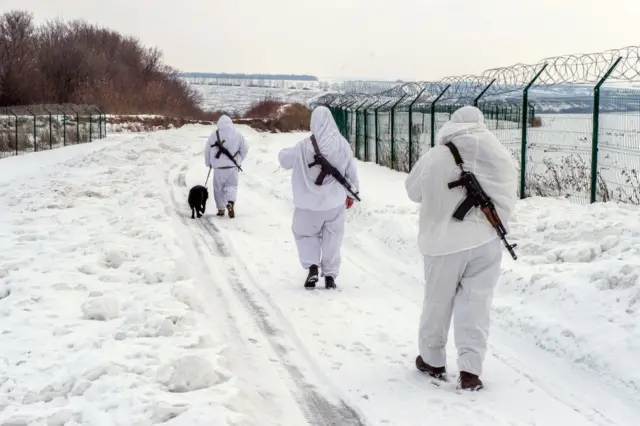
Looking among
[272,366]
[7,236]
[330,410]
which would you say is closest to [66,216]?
[7,236]

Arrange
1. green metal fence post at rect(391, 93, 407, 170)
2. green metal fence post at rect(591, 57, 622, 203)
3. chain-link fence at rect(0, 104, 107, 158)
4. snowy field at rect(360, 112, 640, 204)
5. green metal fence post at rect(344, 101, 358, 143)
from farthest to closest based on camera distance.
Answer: chain-link fence at rect(0, 104, 107, 158) < green metal fence post at rect(344, 101, 358, 143) < green metal fence post at rect(391, 93, 407, 170) < snowy field at rect(360, 112, 640, 204) < green metal fence post at rect(591, 57, 622, 203)

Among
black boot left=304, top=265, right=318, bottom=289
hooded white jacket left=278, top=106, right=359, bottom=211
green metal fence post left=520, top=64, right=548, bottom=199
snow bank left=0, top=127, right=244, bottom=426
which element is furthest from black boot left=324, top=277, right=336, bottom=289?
green metal fence post left=520, top=64, right=548, bottom=199

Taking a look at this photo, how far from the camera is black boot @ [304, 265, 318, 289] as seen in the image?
786 centimetres

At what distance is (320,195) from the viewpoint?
7.87 metres

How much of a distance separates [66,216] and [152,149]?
16.0m

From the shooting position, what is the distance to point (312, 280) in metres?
7.86

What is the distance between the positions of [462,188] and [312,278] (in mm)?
3184

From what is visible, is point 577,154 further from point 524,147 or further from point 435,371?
point 435,371

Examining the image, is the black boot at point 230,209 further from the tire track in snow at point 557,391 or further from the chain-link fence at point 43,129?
the chain-link fence at point 43,129

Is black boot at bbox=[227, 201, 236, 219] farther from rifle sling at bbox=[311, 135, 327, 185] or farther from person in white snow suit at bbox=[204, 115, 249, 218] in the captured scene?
rifle sling at bbox=[311, 135, 327, 185]

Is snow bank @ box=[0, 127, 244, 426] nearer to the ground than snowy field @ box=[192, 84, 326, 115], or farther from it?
nearer to the ground

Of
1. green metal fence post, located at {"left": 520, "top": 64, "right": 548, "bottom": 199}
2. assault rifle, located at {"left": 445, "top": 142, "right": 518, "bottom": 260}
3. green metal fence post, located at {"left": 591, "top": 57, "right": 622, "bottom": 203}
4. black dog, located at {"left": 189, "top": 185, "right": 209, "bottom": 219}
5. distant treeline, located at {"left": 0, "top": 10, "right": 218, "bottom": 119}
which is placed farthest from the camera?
distant treeline, located at {"left": 0, "top": 10, "right": 218, "bottom": 119}

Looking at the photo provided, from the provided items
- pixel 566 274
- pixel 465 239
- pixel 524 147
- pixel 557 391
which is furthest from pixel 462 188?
pixel 524 147

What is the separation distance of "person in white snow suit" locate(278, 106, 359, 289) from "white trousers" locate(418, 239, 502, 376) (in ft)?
9.35
